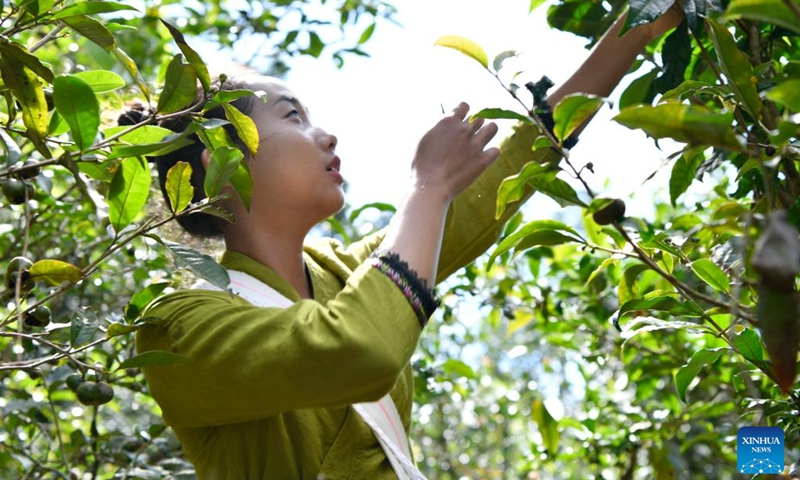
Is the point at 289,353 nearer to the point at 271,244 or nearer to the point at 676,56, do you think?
the point at 271,244

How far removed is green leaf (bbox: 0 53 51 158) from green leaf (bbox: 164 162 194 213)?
0.16 metres

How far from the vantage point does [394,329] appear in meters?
1.26

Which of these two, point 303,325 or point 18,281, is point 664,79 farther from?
point 18,281

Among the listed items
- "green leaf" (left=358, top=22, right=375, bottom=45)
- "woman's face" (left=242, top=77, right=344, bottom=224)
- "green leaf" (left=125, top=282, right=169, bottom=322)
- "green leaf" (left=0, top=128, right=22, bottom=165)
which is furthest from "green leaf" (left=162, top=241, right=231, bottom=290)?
"green leaf" (left=358, top=22, right=375, bottom=45)

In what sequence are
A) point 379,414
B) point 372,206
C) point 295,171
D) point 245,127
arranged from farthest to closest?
1. point 372,206
2. point 295,171
3. point 379,414
4. point 245,127

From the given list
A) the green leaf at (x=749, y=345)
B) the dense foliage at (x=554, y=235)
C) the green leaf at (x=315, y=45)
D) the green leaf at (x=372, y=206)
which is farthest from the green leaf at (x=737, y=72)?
the green leaf at (x=315, y=45)

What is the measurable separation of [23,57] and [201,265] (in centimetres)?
36

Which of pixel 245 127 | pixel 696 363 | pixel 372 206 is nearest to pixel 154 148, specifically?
pixel 245 127

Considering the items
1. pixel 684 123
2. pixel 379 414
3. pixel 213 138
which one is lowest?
pixel 379 414

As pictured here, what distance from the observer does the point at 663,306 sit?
1.33m

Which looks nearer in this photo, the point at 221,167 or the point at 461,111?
the point at 221,167

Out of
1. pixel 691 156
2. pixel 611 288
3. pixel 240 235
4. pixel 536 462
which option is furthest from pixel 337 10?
pixel 691 156

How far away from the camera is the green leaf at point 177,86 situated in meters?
1.29

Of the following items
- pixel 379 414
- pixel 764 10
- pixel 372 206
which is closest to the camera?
pixel 764 10
